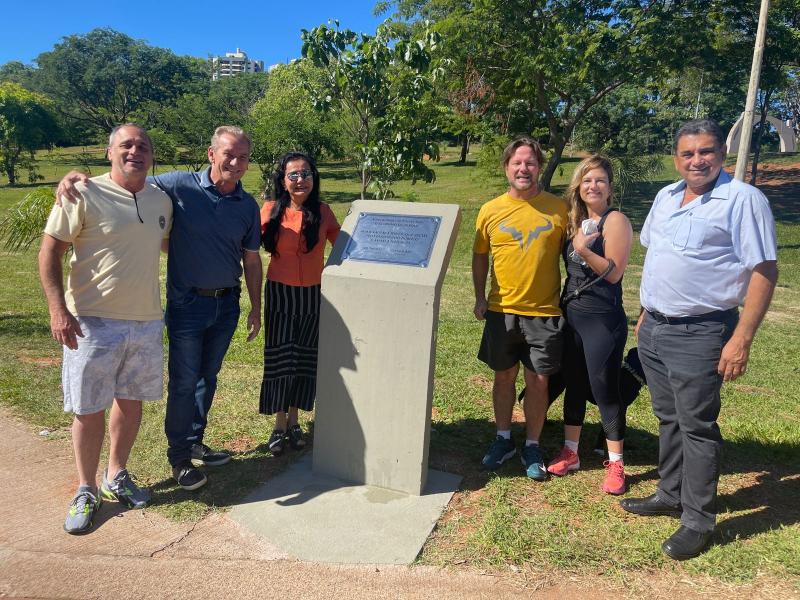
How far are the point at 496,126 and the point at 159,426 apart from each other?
588 inches

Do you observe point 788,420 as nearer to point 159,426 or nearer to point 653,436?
point 653,436

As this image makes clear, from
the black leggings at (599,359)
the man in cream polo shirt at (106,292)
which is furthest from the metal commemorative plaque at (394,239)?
the man in cream polo shirt at (106,292)

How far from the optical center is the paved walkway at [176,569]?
2645 mm

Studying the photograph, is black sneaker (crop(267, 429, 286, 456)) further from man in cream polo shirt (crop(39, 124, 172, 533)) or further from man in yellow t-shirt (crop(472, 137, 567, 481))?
man in yellow t-shirt (crop(472, 137, 567, 481))

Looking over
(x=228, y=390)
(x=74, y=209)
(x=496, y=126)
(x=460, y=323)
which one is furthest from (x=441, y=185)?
(x=74, y=209)

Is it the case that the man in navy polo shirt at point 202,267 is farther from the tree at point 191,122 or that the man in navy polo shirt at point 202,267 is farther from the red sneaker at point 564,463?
the tree at point 191,122

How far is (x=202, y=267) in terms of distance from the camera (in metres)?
3.39

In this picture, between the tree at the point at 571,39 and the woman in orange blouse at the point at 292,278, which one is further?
the tree at the point at 571,39

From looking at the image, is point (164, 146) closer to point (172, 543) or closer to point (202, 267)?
point (202, 267)

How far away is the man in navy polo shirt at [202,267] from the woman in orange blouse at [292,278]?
0.56 ft

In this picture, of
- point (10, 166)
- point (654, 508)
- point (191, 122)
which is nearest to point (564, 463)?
point (654, 508)

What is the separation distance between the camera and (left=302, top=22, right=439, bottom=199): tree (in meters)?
4.92

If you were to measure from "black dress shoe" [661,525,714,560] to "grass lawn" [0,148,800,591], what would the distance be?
46 mm

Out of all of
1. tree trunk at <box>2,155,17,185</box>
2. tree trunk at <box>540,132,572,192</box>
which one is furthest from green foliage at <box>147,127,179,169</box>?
tree trunk at <box>540,132,572,192</box>
